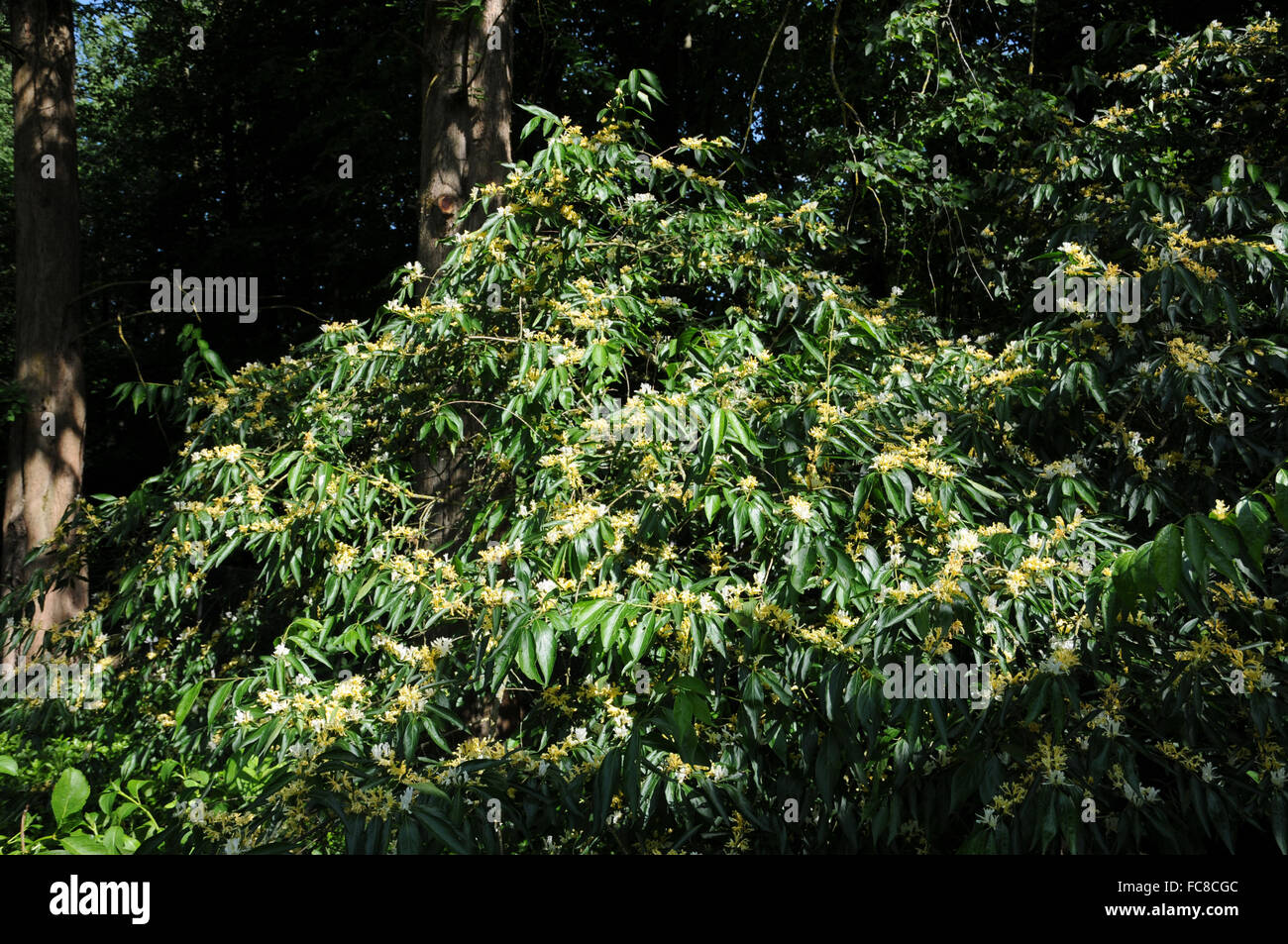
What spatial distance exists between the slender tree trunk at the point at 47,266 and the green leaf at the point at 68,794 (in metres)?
6.11

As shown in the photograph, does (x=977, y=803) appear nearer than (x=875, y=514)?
Yes

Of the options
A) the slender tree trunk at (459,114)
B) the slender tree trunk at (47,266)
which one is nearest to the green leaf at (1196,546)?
the slender tree trunk at (459,114)

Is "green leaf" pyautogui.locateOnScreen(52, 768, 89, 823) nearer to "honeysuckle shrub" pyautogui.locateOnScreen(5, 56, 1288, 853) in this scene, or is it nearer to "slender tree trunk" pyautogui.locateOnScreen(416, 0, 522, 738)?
"honeysuckle shrub" pyautogui.locateOnScreen(5, 56, 1288, 853)

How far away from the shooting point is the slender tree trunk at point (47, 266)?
660cm

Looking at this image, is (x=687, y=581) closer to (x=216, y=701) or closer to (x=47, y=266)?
(x=216, y=701)

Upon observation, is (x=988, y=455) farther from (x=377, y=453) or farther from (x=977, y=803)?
(x=377, y=453)

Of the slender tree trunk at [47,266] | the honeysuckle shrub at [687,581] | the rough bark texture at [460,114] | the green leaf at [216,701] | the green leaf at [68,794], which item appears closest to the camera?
the green leaf at [68,794]

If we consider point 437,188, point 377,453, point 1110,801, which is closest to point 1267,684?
point 1110,801

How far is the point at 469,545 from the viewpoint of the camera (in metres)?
2.76

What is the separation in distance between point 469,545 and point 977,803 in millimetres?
1627

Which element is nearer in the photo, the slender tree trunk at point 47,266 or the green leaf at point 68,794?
the green leaf at point 68,794

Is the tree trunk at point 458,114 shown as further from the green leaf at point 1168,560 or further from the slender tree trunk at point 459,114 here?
the green leaf at point 1168,560

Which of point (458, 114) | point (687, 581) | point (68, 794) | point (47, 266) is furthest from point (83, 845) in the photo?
point (47, 266)

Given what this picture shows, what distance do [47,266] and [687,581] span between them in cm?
679
